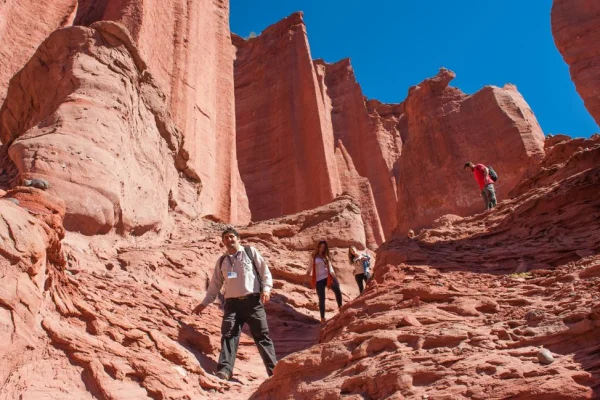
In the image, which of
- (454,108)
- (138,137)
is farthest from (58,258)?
(454,108)

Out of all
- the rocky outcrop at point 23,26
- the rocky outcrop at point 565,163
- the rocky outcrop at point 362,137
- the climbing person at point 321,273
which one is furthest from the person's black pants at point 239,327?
the rocky outcrop at point 362,137

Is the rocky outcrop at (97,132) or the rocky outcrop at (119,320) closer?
the rocky outcrop at (119,320)

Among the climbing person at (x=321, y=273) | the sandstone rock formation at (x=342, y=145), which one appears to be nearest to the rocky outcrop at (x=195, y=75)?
the sandstone rock formation at (x=342, y=145)

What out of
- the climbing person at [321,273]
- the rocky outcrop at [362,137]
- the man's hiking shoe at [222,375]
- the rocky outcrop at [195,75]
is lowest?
the man's hiking shoe at [222,375]

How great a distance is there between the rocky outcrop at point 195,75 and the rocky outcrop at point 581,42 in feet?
41.3

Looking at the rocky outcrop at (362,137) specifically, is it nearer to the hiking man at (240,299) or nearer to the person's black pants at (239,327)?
the hiking man at (240,299)

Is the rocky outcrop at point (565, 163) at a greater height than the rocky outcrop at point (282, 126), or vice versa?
the rocky outcrop at point (282, 126)

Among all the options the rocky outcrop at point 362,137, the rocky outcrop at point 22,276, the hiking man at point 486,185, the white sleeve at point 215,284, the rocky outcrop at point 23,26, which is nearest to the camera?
the rocky outcrop at point 22,276

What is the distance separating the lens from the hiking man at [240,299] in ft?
18.4

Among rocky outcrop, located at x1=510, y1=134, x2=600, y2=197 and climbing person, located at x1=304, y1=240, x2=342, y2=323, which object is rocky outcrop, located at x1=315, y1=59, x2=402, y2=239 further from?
climbing person, located at x1=304, y1=240, x2=342, y2=323

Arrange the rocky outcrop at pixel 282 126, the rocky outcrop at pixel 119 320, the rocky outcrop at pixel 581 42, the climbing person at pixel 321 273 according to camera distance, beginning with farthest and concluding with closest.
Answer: the rocky outcrop at pixel 282 126 < the rocky outcrop at pixel 581 42 < the climbing person at pixel 321 273 < the rocky outcrop at pixel 119 320

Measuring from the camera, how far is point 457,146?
91.5 feet

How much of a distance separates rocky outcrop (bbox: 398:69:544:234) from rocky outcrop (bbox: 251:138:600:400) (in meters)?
18.6

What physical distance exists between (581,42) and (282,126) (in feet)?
46.1
